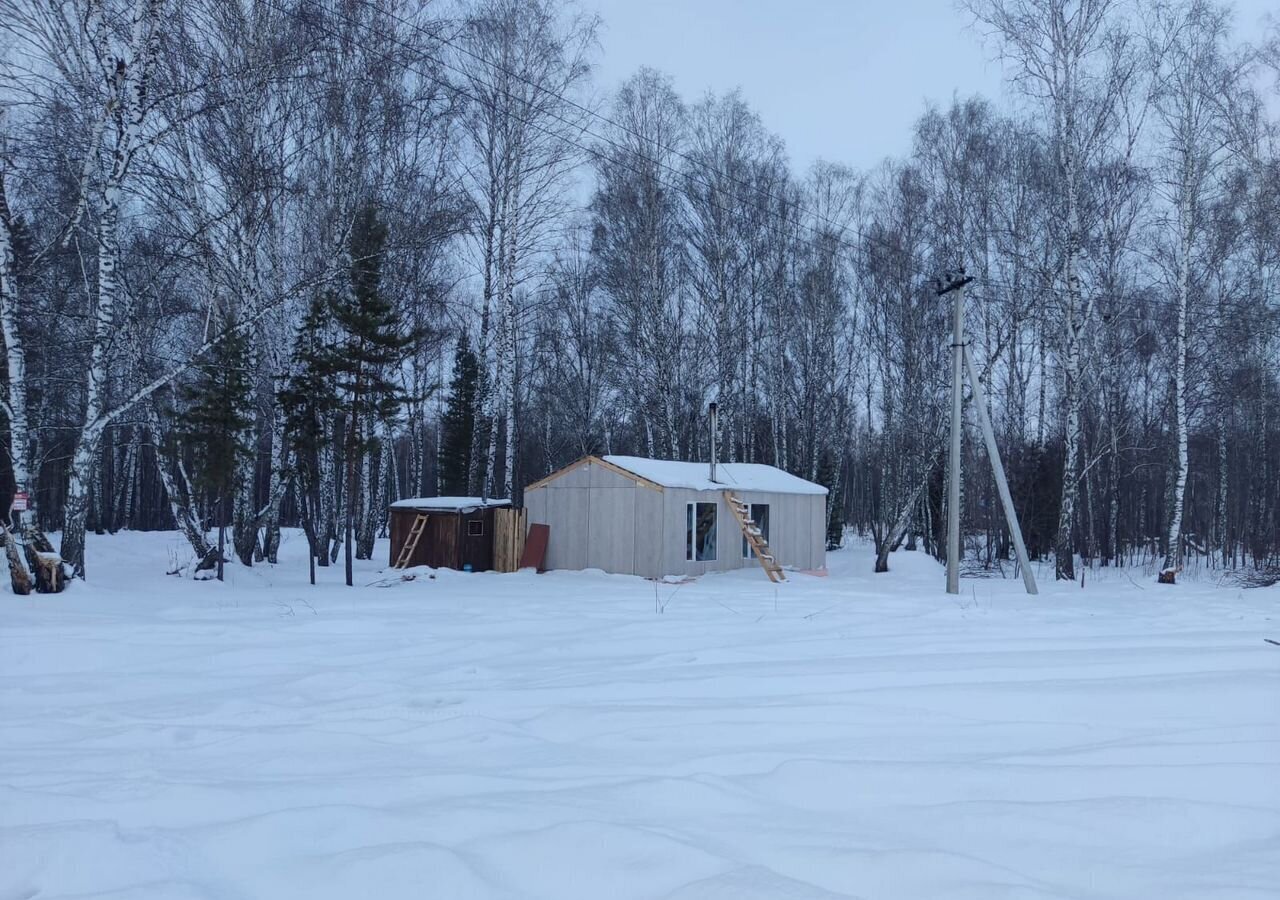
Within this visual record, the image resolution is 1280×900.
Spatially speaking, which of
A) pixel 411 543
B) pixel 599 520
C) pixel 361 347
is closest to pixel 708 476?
pixel 599 520

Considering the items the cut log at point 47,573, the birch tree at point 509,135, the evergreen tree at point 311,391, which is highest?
the birch tree at point 509,135

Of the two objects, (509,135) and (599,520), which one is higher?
(509,135)

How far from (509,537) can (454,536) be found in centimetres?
112

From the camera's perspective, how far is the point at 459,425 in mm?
31031

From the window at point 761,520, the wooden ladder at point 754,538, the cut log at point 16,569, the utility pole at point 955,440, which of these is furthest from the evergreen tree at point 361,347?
the utility pole at point 955,440

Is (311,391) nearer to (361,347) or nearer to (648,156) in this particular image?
(361,347)

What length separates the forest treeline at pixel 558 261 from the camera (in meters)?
11.3

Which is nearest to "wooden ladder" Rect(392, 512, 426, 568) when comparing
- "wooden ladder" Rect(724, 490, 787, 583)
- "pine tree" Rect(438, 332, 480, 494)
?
"wooden ladder" Rect(724, 490, 787, 583)

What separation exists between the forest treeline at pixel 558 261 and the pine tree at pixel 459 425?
346 cm

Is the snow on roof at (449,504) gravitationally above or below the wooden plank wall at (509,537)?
above

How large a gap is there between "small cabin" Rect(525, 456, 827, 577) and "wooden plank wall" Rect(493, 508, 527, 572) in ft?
0.94

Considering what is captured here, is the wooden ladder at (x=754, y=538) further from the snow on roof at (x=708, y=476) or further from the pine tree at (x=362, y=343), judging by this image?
the pine tree at (x=362, y=343)

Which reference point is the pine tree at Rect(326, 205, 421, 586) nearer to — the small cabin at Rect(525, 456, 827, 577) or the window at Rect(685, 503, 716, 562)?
the small cabin at Rect(525, 456, 827, 577)

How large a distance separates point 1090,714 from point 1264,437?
75.2 feet
